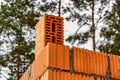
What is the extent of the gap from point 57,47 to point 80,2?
31.1 feet

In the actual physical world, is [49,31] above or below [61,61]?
above

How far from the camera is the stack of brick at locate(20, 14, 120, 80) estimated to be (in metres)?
8.30

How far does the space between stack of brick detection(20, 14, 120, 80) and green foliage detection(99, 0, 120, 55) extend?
769 cm

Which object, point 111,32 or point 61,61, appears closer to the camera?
point 61,61

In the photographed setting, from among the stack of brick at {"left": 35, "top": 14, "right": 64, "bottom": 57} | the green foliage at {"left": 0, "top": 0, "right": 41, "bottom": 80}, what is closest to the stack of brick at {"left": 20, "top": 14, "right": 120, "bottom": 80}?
the stack of brick at {"left": 35, "top": 14, "right": 64, "bottom": 57}

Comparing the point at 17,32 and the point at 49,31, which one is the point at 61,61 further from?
the point at 17,32

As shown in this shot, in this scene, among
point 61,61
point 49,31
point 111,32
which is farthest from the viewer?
point 111,32

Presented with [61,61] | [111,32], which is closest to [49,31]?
[61,61]

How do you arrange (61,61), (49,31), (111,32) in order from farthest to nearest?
1. (111,32)
2. (49,31)
3. (61,61)

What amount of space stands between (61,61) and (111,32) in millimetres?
8851

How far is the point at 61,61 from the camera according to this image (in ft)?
27.7

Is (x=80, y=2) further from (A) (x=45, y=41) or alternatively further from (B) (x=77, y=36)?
(A) (x=45, y=41)

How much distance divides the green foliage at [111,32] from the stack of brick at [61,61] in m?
7.69

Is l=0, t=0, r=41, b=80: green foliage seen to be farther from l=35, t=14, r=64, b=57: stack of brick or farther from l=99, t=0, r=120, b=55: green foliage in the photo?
l=35, t=14, r=64, b=57: stack of brick
